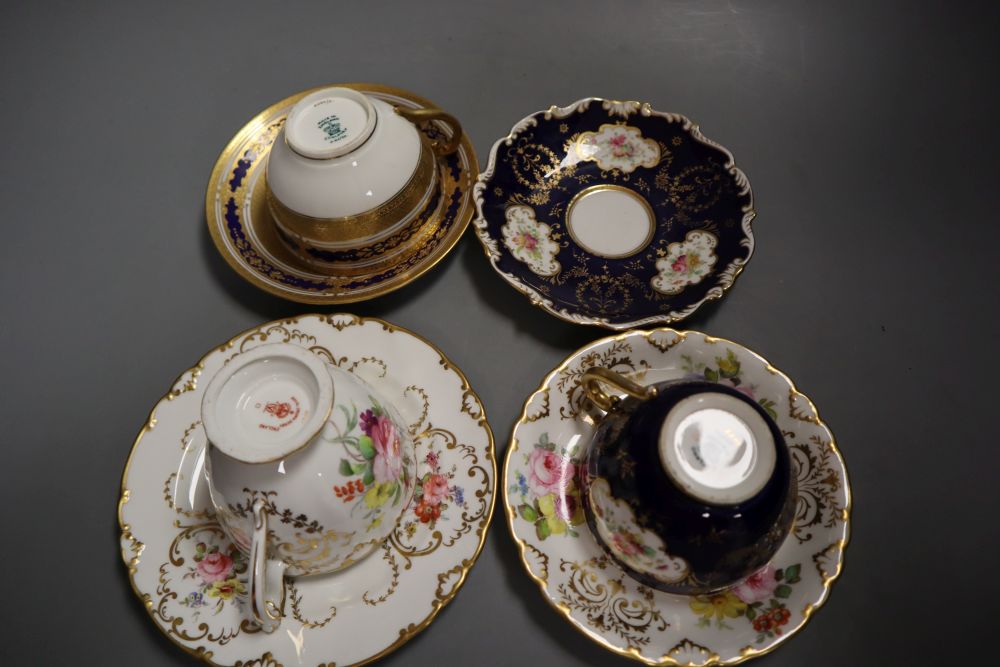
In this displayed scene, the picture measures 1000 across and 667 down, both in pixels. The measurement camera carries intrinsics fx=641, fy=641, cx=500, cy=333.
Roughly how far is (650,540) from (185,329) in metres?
0.79

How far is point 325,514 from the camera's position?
2.06ft

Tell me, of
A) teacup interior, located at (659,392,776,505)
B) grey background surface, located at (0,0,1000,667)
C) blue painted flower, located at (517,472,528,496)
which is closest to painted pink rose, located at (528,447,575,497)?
blue painted flower, located at (517,472,528,496)

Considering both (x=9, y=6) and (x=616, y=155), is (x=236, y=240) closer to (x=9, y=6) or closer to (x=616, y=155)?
(x=616, y=155)

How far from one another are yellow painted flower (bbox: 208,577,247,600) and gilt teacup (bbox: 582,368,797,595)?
427 millimetres

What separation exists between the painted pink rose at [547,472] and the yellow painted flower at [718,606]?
0.66 feet

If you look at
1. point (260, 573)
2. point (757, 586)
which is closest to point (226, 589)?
point (260, 573)

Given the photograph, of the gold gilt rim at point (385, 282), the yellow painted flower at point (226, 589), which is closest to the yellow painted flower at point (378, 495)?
the yellow painted flower at point (226, 589)

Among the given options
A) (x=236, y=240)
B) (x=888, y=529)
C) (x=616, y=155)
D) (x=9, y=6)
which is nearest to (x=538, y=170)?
(x=616, y=155)

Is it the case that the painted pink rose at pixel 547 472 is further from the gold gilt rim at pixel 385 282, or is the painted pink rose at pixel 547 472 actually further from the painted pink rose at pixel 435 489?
the gold gilt rim at pixel 385 282

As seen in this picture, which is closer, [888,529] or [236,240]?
[888,529]

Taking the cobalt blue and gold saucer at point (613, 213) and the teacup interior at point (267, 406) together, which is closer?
the teacup interior at point (267, 406)

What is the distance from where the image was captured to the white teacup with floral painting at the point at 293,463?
0.57m

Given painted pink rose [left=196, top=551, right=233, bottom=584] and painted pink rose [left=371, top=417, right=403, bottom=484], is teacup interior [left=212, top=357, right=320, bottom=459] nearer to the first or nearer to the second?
painted pink rose [left=371, top=417, right=403, bottom=484]

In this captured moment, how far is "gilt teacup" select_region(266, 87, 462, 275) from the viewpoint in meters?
0.88
